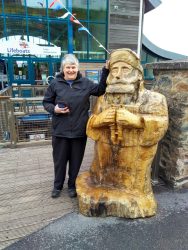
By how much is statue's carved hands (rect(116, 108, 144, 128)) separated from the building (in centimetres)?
798

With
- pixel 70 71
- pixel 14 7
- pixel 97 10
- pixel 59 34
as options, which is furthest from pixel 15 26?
pixel 70 71

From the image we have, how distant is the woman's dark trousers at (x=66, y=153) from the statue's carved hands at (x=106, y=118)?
0.44m

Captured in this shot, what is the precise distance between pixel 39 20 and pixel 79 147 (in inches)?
361

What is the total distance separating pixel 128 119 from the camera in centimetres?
233

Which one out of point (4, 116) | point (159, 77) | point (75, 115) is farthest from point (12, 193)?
point (159, 77)

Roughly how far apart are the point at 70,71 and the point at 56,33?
8907mm

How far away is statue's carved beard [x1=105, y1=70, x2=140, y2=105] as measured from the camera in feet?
7.87

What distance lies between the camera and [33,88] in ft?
26.0

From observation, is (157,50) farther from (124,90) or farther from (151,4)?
(124,90)

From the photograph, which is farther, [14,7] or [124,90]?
[14,7]

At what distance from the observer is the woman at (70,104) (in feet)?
8.71

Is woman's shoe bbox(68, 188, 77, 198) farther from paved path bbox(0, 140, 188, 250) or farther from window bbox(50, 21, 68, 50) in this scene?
window bbox(50, 21, 68, 50)

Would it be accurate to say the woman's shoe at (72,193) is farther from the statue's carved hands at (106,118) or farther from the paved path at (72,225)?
the statue's carved hands at (106,118)

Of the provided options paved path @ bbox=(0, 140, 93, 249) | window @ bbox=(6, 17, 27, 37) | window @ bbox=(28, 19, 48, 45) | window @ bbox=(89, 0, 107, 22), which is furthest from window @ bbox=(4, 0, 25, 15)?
paved path @ bbox=(0, 140, 93, 249)
